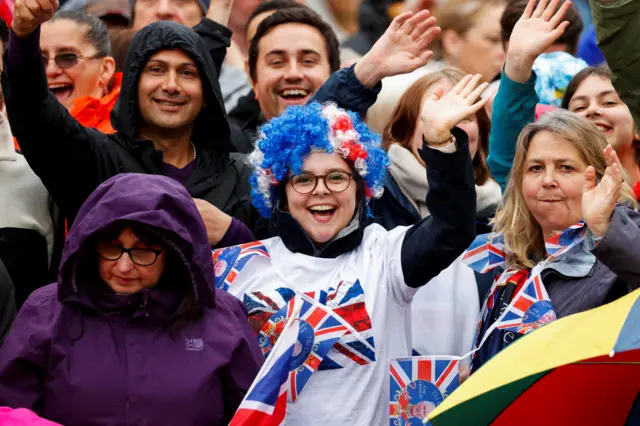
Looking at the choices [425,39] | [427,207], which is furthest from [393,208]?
[425,39]

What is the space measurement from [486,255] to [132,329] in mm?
1628

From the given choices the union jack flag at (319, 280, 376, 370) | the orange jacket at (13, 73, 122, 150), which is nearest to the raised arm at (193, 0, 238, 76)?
the orange jacket at (13, 73, 122, 150)

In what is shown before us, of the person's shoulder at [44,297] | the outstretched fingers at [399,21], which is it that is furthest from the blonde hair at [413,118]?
the person's shoulder at [44,297]

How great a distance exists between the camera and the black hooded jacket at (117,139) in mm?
4887

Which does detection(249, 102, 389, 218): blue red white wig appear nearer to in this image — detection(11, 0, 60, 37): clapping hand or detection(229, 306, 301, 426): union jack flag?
detection(229, 306, 301, 426): union jack flag

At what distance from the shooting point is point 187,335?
4.37 m

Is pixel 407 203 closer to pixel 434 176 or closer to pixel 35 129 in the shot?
pixel 434 176

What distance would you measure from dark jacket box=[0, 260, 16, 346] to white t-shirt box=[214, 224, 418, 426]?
871 mm

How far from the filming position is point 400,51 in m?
5.68

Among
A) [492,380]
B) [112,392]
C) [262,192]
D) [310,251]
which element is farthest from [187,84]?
[492,380]

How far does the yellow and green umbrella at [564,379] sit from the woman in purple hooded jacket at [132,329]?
1211mm

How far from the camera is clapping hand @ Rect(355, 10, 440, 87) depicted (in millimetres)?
Result: 5617

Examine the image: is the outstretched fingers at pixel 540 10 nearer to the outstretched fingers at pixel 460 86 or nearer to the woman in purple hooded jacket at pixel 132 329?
the outstretched fingers at pixel 460 86

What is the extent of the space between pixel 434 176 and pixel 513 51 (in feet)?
3.28
